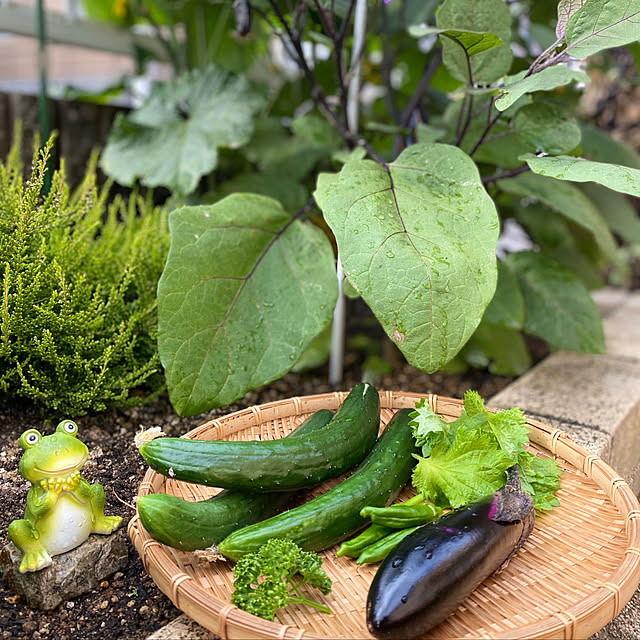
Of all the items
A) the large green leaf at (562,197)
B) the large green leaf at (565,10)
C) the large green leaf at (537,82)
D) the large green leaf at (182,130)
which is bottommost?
the large green leaf at (562,197)

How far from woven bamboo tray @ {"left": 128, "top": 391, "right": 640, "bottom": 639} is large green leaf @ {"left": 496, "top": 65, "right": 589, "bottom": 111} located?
601 millimetres

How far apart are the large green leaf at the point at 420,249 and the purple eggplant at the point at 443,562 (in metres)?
0.24

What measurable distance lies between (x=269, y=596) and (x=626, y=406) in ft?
3.76

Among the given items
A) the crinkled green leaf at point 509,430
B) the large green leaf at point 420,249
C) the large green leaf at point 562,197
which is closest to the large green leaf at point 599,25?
the large green leaf at point 420,249

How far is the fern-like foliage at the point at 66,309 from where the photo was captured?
1.09 metres

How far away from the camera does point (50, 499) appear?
0.80 meters

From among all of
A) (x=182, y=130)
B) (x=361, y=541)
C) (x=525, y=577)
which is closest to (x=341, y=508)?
(x=361, y=541)

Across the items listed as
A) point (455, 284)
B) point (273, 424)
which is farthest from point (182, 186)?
point (455, 284)

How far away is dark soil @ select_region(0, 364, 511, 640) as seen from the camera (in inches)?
33.1

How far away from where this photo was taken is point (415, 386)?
177 cm

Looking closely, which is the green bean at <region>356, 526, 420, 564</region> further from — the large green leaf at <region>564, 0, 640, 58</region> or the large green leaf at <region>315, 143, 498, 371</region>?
the large green leaf at <region>564, 0, 640, 58</region>

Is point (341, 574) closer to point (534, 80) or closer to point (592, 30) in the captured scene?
point (534, 80)

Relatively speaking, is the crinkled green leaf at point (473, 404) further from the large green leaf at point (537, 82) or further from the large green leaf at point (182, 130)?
the large green leaf at point (182, 130)

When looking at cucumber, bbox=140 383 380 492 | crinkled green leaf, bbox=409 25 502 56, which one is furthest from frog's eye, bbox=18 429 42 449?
crinkled green leaf, bbox=409 25 502 56
